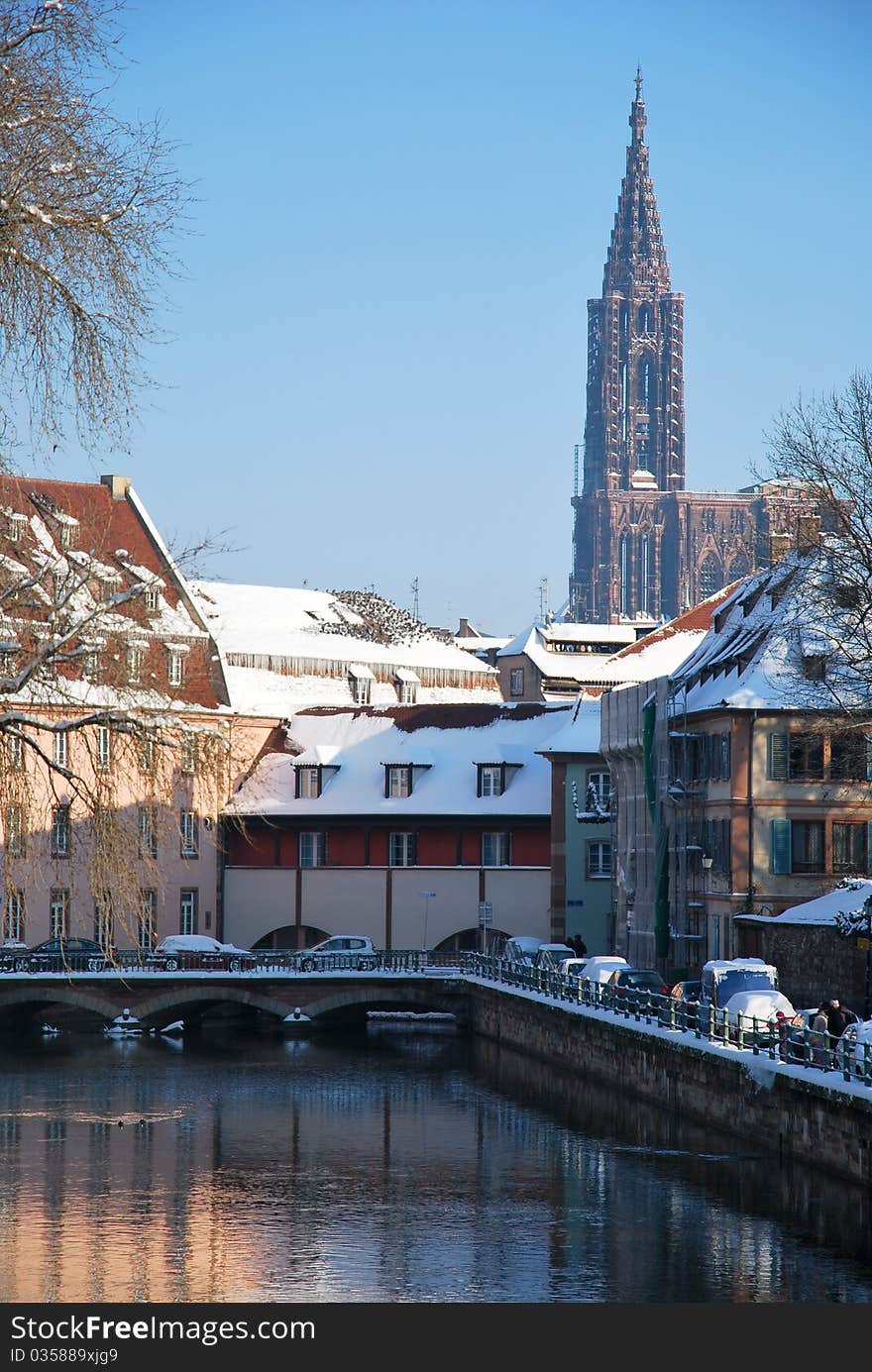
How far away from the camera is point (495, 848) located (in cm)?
8188

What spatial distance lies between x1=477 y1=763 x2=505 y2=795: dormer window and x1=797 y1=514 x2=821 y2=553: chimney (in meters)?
32.3

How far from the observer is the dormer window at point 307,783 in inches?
3307

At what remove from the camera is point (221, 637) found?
103 metres

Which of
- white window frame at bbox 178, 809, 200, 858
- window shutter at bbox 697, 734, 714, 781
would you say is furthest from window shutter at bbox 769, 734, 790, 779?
white window frame at bbox 178, 809, 200, 858

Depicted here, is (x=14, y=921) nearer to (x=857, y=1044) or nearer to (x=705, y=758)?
(x=705, y=758)

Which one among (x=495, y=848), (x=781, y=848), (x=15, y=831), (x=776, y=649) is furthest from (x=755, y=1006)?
(x=495, y=848)

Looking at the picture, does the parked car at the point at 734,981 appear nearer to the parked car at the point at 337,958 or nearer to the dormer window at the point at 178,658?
the dormer window at the point at 178,658

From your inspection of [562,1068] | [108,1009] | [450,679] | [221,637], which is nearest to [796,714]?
[562,1068]

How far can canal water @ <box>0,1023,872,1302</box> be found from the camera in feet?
94.8

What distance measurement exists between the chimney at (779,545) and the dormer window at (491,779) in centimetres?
2005

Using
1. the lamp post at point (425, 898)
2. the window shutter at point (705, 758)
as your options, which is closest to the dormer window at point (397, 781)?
the lamp post at point (425, 898)

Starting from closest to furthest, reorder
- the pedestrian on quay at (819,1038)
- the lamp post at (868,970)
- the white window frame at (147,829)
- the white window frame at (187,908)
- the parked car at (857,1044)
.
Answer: the white window frame at (147,829)
the parked car at (857,1044)
the pedestrian on quay at (819,1038)
the lamp post at (868,970)
the white window frame at (187,908)

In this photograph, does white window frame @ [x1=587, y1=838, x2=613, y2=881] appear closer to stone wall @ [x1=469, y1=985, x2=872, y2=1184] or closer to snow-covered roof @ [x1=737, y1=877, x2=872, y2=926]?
stone wall @ [x1=469, y1=985, x2=872, y2=1184]

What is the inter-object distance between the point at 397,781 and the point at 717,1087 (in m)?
43.0
